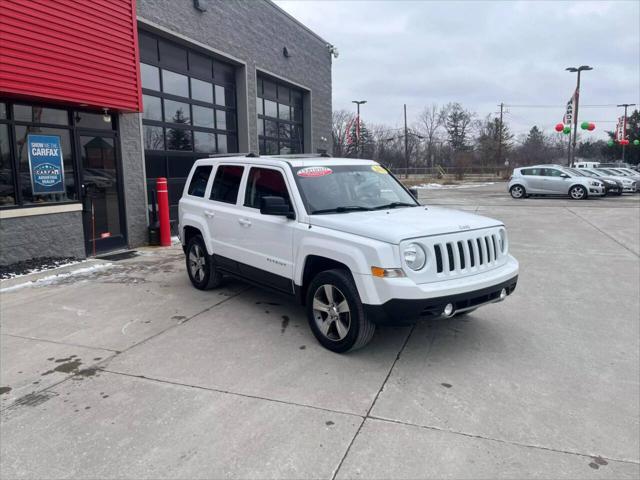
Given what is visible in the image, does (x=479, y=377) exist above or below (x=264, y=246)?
below

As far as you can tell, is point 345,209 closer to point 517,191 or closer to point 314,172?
point 314,172

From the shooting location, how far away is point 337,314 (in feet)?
14.5

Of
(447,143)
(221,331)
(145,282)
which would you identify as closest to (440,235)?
(221,331)

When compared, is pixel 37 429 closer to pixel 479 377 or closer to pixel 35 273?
pixel 479 377

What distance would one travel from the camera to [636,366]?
4.33 metres

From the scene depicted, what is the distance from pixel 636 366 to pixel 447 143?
87.2m

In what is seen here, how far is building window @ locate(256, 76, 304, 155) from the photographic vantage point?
15.6 meters

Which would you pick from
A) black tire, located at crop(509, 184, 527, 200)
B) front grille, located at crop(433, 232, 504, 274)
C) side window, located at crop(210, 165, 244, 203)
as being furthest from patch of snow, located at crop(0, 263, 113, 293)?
black tire, located at crop(509, 184, 527, 200)

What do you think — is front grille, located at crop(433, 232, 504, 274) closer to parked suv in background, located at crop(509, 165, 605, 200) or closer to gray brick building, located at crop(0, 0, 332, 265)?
gray brick building, located at crop(0, 0, 332, 265)

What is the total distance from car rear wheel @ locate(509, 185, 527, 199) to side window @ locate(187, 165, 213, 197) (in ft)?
71.1

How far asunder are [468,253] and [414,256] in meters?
0.60

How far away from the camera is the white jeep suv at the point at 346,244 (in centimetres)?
403

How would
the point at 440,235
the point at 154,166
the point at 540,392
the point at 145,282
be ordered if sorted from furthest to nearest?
1. the point at 154,166
2. the point at 145,282
3. the point at 440,235
4. the point at 540,392

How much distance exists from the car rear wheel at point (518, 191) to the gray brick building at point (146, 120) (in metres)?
13.6
